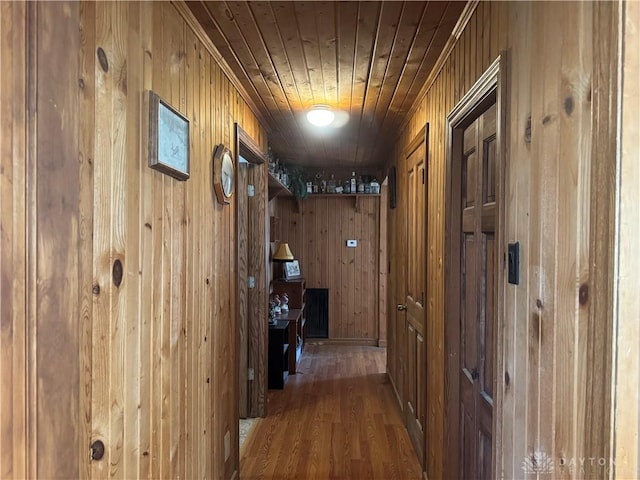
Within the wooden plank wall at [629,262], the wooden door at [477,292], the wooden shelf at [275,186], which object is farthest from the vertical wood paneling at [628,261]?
the wooden shelf at [275,186]

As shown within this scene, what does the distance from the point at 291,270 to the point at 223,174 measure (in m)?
3.15

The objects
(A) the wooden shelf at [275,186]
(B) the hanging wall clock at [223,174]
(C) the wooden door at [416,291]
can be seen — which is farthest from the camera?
(A) the wooden shelf at [275,186]

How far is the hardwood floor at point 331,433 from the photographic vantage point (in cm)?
262

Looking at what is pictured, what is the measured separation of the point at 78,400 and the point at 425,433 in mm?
2080

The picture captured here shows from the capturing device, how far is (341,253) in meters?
5.75

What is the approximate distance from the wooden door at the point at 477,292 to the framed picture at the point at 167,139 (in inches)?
46.6

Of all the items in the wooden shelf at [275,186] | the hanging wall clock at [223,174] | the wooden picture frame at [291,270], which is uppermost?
the wooden shelf at [275,186]

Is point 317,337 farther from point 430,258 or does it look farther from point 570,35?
point 570,35

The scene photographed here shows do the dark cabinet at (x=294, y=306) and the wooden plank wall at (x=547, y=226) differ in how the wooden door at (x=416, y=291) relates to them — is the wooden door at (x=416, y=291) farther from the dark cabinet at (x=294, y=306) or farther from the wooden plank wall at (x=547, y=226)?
the dark cabinet at (x=294, y=306)

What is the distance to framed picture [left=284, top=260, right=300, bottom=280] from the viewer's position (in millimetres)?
5098

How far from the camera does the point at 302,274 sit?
5.74 meters

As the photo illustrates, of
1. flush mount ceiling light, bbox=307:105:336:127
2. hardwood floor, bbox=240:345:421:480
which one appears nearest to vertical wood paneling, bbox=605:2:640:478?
hardwood floor, bbox=240:345:421:480

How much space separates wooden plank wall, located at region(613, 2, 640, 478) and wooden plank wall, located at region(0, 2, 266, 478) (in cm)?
109

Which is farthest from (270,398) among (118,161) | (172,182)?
(118,161)
